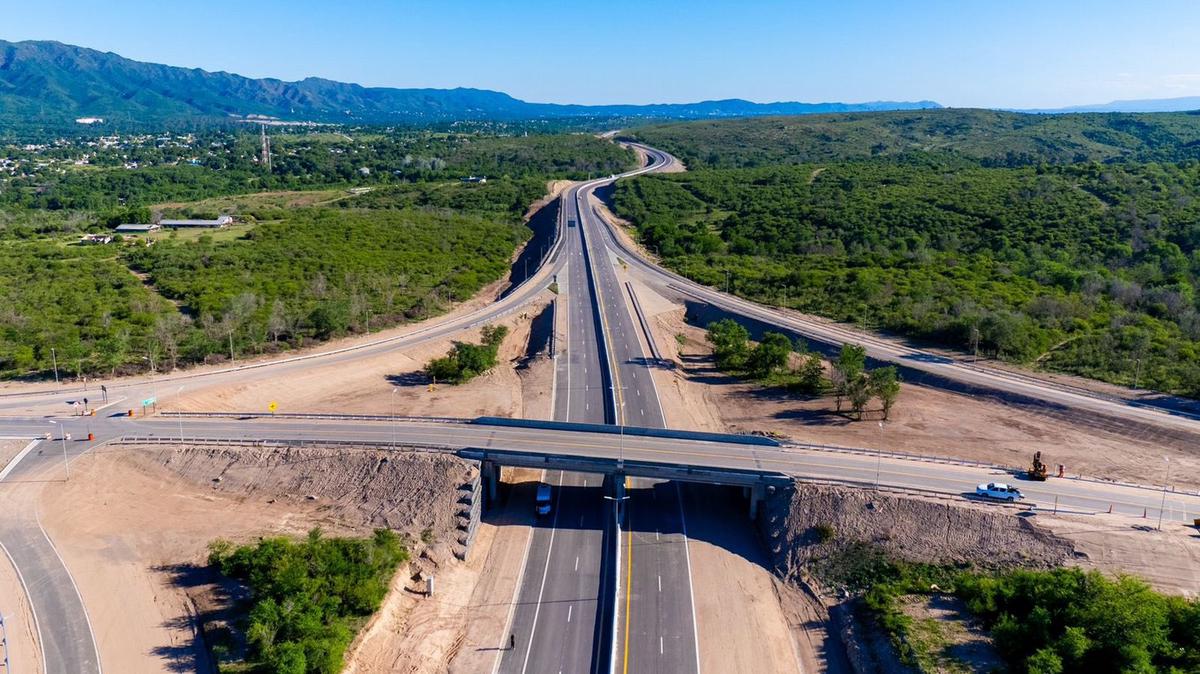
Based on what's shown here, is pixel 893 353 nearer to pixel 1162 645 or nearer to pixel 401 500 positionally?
pixel 1162 645

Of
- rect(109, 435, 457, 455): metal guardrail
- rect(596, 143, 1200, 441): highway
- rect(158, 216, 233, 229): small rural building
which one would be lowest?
rect(109, 435, 457, 455): metal guardrail

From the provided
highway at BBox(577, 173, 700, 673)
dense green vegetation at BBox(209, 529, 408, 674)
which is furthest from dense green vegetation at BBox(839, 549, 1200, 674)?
dense green vegetation at BBox(209, 529, 408, 674)

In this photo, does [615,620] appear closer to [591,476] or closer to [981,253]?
[591,476]

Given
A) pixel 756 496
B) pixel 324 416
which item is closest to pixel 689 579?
pixel 756 496

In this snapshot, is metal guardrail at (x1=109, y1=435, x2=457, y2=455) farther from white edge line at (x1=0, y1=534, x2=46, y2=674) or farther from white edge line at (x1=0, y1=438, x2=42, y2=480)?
white edge line at (x1=0, y1=534, x2=46, y2=674)

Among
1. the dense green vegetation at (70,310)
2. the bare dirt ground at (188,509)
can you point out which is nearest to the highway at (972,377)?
the bare dirt ground at (188,509)

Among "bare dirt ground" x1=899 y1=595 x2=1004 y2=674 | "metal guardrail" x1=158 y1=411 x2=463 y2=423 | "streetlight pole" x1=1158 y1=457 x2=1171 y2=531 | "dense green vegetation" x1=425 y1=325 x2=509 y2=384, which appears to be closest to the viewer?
"bare dirt ground" x1=899 y1=595 x2=1004 y2=674

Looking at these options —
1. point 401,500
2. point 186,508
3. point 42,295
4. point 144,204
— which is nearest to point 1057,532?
point 401,500
